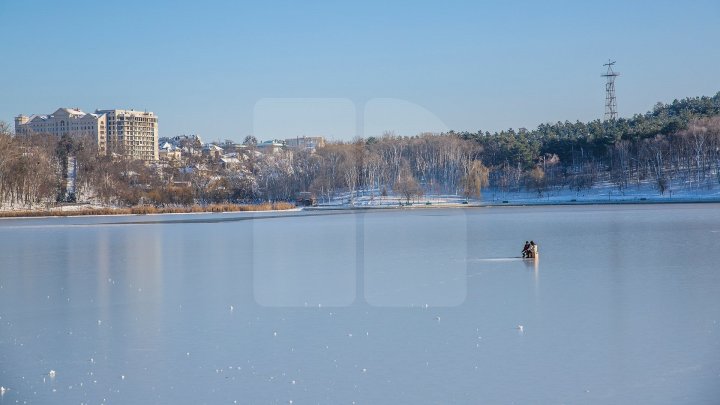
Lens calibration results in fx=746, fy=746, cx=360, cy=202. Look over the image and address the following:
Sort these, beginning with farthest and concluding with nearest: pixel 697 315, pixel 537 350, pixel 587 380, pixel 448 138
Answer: pixel 448 138 < pixel 697 315 < pixel 537 350 < pixel 587 380

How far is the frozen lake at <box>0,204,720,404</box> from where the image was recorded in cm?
593

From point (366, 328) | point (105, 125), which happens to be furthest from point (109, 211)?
point (105, 125)

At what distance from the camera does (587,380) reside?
6.02 meters

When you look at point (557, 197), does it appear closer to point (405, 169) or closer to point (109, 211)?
point (405, 169)

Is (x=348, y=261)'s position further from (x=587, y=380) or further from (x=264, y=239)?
(x=587, y=380)

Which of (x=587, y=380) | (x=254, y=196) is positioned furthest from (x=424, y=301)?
→ (x=254, y=196)

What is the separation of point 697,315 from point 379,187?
5945 centimetres

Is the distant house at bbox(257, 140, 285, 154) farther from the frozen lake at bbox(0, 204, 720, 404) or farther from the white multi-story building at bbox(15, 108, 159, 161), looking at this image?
the frozen lake at bbox(0, 204, 720, 404)

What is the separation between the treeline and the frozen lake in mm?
42313

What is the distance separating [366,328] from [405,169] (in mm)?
60684

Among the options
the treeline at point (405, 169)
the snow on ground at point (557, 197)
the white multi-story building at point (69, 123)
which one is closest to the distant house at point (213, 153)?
the treeline at point (405, 169)

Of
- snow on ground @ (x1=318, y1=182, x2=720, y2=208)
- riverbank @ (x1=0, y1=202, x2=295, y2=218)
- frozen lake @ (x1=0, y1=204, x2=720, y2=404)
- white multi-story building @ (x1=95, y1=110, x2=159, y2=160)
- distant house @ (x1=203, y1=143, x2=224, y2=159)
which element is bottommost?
frozen lake @ (x1=0, y1=204, x2=720, y2=404)

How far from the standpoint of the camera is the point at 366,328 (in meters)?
8.24

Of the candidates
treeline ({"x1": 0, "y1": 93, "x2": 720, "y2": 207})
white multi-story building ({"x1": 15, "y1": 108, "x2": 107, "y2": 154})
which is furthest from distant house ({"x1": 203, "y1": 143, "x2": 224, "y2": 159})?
→ white multi-story building ({"x1": 15, "y1": 108, "x2": 107, "y2": 154})
